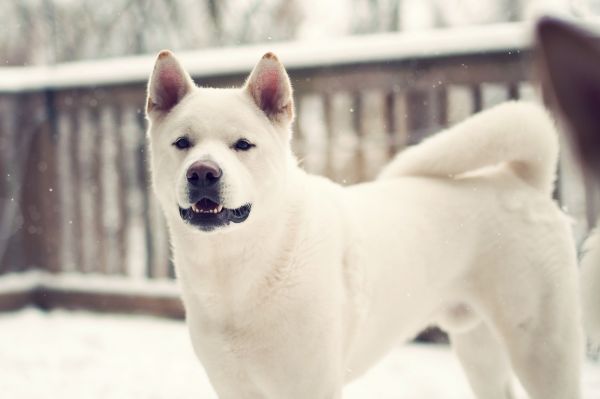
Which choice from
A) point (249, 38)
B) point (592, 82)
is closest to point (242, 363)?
point (592, 82)

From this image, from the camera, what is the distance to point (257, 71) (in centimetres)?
190

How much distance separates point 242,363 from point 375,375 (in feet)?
5.34

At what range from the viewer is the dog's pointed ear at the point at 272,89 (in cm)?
189

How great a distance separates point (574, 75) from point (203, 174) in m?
1.32

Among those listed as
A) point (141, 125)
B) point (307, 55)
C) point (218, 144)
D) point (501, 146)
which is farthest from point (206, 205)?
point (141, 125)

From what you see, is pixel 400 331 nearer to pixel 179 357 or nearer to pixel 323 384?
pixel 323 384

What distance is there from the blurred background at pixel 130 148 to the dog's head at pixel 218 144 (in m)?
Result: 1.16

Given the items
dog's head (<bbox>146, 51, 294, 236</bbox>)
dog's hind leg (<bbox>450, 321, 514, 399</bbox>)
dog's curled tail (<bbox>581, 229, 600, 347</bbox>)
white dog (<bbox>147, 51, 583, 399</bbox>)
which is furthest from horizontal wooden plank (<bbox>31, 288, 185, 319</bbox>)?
dog's curled tail (<bbox>581, 229, 600, 347</bbox>)

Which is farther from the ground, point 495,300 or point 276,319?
point 276,319

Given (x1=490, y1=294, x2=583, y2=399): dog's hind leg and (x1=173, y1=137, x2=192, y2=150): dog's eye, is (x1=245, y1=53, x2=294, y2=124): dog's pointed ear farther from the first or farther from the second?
(x1=490, y1=294, x2=583, y2=399): dog's hind leg

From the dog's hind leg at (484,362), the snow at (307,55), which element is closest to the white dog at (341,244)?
the dog's hind leg at (484,362)

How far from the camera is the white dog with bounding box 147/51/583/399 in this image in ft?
5.66

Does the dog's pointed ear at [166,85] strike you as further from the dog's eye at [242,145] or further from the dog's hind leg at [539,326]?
the dog's hind leg at [539,326]

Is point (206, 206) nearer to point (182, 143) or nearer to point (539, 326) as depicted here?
point (182, 143)
